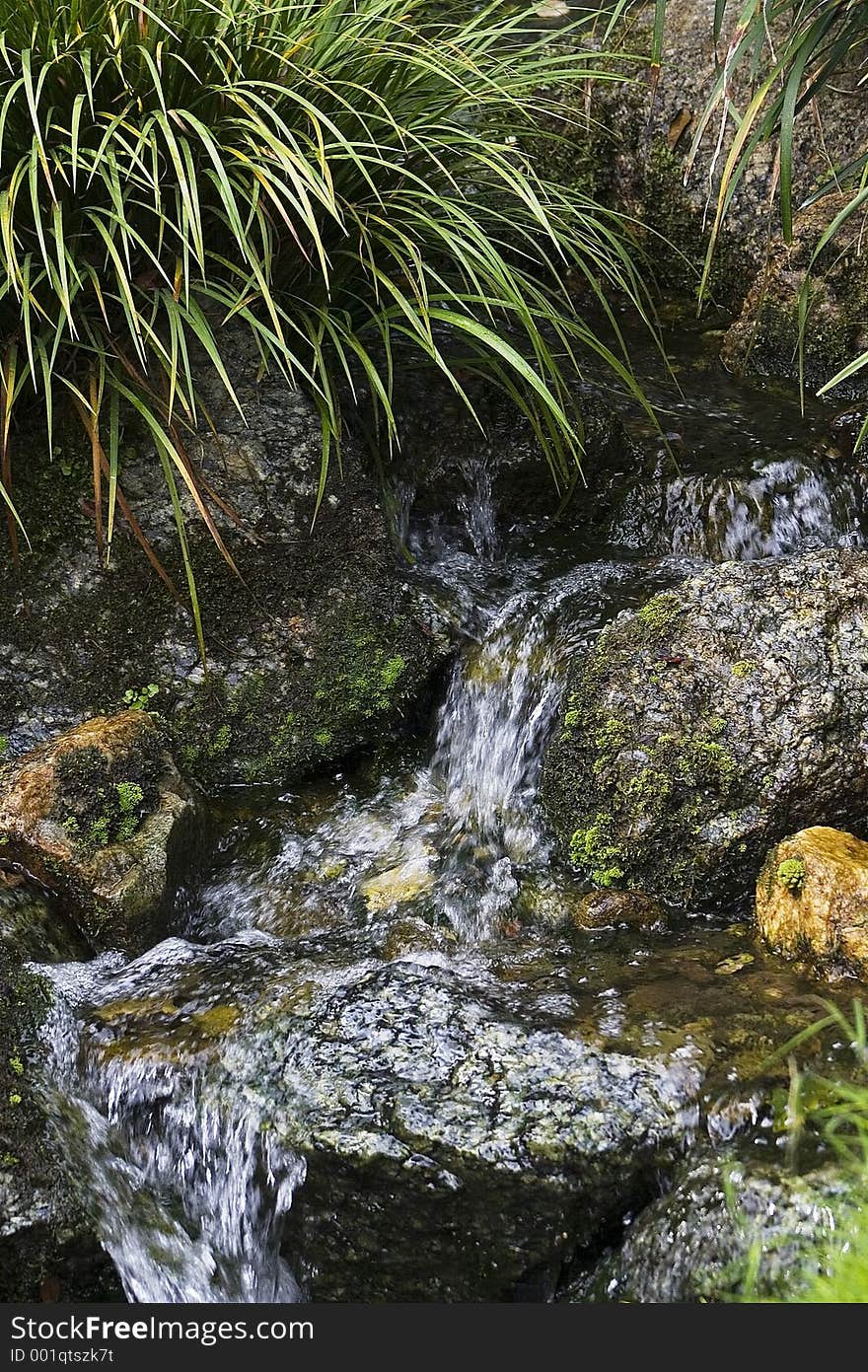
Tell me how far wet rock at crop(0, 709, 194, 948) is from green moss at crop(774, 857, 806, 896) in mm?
1327

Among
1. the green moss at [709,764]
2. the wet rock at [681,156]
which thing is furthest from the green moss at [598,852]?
the wet rock at [681,156]

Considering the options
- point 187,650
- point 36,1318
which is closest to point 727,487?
point 187,650

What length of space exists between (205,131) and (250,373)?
680 millimetres

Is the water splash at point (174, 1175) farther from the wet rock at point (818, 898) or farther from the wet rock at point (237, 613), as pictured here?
the wet rock at point (818, 898)

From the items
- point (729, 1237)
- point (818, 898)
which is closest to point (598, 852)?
point (818, 898)

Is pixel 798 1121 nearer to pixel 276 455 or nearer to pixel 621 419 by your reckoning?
pixel 276 455

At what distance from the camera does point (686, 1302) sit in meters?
1.71

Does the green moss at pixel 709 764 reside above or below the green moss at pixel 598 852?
above

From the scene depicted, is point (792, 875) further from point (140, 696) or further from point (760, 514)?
point (140, 696)

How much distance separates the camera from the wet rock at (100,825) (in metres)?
2.52

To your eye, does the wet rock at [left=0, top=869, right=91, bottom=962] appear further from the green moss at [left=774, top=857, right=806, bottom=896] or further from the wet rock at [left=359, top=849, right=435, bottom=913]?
the green moss at [left=774, top=857, right=806, bottom=896]

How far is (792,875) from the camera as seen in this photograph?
2.33m

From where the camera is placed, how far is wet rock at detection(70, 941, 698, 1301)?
189 centimetres

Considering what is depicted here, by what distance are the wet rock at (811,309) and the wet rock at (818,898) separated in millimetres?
1905
